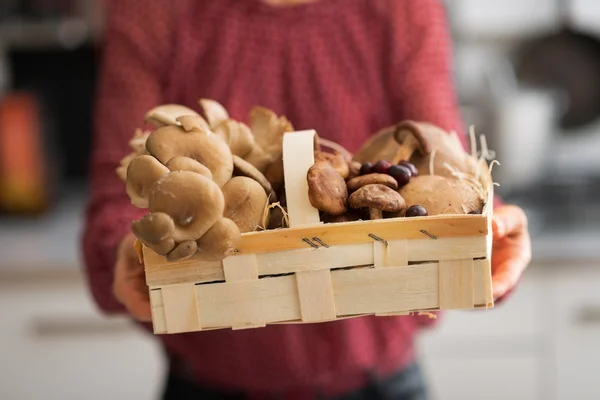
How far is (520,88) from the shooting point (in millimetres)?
1647

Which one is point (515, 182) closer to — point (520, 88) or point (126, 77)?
point (520, 88)

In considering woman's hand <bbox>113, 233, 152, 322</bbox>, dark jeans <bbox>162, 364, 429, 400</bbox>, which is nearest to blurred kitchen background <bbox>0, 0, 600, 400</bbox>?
dark jeans <bbox>162, 364, 429, 400</bbox>

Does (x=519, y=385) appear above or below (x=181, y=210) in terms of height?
below

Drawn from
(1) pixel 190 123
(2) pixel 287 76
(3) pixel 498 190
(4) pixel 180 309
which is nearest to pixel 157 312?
(4) pixel 180 309

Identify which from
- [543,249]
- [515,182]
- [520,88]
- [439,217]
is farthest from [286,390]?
[520,88]

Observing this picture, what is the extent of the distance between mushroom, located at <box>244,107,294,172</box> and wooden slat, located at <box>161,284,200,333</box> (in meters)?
0.10

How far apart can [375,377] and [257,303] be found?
42 centimetres

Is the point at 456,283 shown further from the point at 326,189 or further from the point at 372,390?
the point at 372,390

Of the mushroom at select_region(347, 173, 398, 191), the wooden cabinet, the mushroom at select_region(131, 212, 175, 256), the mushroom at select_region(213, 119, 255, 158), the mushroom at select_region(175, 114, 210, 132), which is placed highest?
the mushroom at select_region(175, 114, 210, 132)

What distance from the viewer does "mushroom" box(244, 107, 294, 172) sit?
55 centimetres

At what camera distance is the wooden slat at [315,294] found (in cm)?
50

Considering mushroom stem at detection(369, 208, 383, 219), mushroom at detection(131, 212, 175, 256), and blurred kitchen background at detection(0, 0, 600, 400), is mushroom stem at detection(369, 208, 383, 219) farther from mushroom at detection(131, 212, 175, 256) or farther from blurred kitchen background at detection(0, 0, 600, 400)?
blurred kitchen background at detection(0, 0, 600, 400)

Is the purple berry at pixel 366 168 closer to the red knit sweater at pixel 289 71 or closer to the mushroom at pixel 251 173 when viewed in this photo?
the mushroom at pixel 251 173

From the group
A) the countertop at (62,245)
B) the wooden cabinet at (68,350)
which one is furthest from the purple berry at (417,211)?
the wooden cabinet at (68,350)
